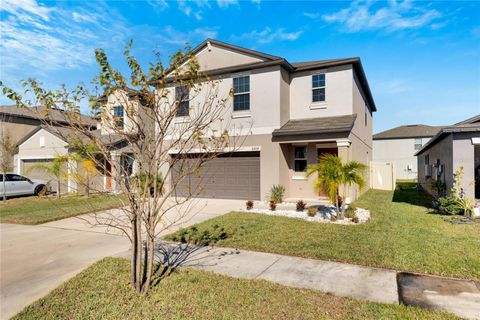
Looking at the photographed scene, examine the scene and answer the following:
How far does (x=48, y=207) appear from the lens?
13578 mm

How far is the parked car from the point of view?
1709 cm

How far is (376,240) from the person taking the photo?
7434 millimetres

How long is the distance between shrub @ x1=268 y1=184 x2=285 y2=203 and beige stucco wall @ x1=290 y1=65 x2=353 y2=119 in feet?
13.0

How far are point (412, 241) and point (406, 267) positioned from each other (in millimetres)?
2075

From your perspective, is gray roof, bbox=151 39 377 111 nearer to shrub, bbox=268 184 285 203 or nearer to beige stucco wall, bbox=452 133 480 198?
beige stucco wall, bbox=452 133 480 198

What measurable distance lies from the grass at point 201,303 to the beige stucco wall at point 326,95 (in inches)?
456

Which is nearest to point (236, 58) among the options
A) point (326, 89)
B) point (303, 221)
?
point (326, 89)

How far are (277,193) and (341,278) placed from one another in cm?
897

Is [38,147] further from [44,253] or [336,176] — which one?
[336,176]

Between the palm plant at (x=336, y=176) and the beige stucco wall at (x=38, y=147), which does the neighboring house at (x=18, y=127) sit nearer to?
the beige stucco wall at (x=38, y=147)

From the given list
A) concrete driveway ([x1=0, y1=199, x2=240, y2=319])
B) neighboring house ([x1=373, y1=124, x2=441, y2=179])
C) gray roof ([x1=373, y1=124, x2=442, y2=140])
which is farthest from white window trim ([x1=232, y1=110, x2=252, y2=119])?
gray roof ([x1=373, y1=124, x2=442, y2=140])

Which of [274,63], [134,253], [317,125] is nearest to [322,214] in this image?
[317,125]

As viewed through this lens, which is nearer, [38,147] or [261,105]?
[261,105]

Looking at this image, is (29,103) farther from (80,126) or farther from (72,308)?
(72,308)
